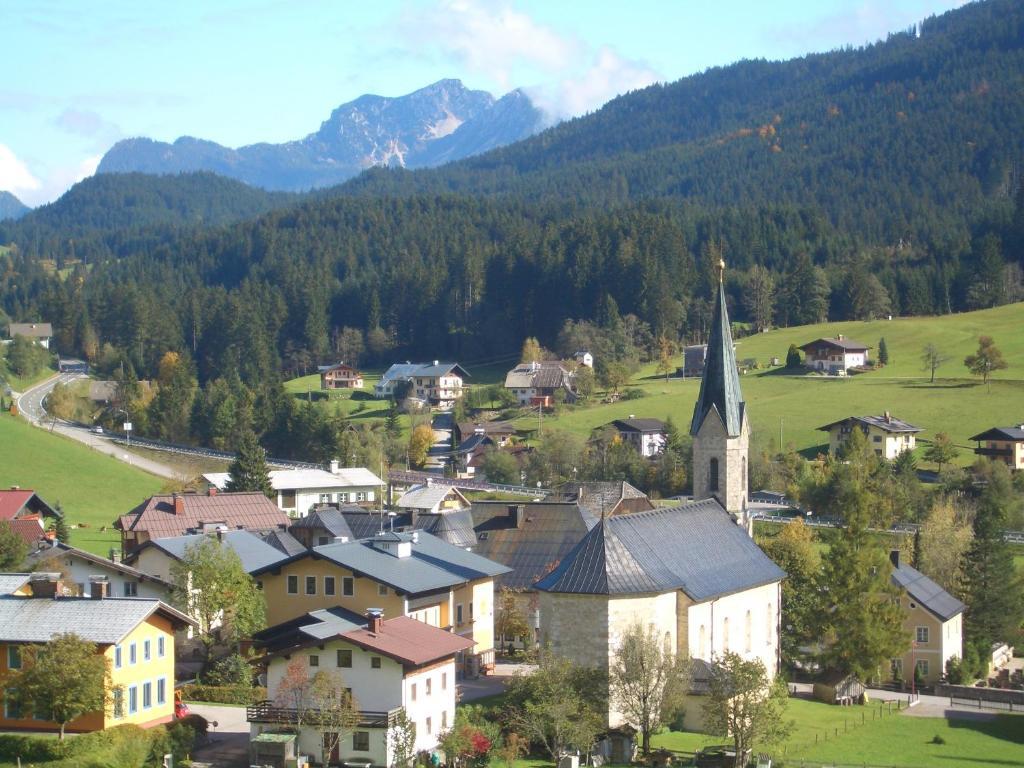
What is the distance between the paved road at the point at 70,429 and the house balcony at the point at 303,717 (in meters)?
72.2

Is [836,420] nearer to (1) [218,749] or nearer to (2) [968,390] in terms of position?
(2) [968,390]

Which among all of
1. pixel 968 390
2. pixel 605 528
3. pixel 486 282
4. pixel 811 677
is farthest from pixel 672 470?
pixel 486 282

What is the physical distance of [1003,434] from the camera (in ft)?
339

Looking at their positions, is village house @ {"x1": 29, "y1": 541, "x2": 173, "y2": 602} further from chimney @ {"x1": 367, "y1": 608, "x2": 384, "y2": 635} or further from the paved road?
the paved road

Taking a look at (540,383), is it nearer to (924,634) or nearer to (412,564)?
(924,634)

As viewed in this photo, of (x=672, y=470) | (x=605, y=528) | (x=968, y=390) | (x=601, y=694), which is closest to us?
(x=601, y=694)

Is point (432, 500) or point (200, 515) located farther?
point (432, 500)

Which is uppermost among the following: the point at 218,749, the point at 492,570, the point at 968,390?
the point at 968,390

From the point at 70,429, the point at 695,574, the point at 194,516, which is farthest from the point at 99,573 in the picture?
the point at 70,429

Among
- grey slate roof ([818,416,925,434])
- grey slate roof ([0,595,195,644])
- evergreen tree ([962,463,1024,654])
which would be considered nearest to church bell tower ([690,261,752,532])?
evergreen tree ([962,463,1024,654])

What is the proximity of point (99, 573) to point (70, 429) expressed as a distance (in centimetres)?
8402

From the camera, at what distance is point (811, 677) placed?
6291 cm

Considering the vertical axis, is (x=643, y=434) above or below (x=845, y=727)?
above

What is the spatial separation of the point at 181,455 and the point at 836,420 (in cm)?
5275
